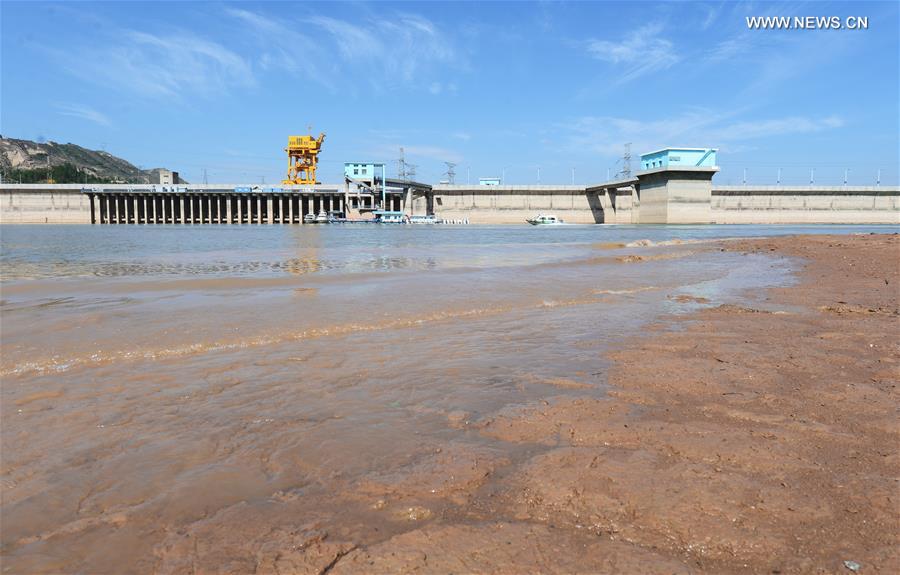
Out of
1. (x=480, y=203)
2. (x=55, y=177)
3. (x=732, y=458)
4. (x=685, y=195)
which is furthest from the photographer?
(x=55, y=177)

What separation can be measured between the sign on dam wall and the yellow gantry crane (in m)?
6.48

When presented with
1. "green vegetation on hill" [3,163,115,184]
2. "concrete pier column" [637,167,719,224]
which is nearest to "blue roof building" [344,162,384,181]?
"concrete pier column" [637,167,719,224]

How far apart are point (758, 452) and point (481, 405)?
1.58 m

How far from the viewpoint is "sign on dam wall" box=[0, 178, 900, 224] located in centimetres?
8619

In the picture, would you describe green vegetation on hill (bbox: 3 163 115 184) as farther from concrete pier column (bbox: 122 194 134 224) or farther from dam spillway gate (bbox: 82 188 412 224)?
dam spillway gate (bbox: 82 188 412 224)

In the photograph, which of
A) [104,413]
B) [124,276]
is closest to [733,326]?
[104,413]

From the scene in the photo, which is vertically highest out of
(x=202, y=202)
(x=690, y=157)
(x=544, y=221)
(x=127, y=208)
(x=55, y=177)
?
(x=55, y=177)

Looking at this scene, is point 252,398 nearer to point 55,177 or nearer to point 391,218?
point 391,218

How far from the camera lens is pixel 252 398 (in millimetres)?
3701

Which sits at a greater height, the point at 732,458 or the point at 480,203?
the point at 480,203

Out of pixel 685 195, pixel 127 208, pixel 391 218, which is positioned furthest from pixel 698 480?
pixel 127 208

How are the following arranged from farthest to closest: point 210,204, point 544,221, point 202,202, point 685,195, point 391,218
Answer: point 202,202 → point 210,204 → point 544,221 → point 391,218 → point 685,195

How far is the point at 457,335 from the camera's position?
5.83 m

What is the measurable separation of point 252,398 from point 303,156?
324ft
